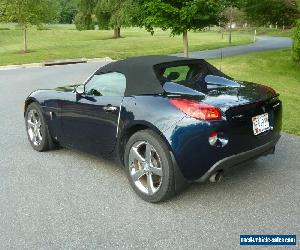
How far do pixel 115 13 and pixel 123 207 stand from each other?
79.4 feet

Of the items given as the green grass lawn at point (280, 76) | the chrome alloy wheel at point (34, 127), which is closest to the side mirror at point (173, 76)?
the chrome alloy wheel at point (34, 127)

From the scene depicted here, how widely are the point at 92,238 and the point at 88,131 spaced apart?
5.49 ft

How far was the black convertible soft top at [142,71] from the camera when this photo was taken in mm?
4297

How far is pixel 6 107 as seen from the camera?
31.8 ft

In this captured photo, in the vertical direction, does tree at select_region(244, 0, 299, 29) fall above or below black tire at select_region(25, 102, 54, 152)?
above

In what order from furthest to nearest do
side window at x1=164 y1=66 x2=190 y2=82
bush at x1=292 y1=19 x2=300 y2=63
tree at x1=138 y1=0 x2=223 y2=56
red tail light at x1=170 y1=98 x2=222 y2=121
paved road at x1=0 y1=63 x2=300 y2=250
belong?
tree at x1=138 y1=0 x2=223 y2=56, bush at x1=292 y1=19 x2=300 y2=63, side window at x1=164 y1=66 x2=190 y2=82, red tail light at x1=170 y1=98 x2=222 y2=121, paved road at x1=0 y1=63 x2=300 y2=250

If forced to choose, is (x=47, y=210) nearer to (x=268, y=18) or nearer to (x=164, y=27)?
(x=164, y=27)

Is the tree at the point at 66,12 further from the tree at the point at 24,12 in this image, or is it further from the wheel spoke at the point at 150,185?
the wheel spoke at the point at 150,185

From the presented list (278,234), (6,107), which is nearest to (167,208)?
(278,234)

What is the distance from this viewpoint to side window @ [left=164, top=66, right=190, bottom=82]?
15.0 feet

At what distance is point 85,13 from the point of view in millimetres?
41656

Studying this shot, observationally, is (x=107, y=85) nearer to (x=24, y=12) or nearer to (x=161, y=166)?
(x=161, y=166)

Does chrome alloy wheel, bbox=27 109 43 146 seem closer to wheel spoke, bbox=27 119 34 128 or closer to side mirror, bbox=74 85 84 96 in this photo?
wheel spoke, bbox=27 119 34 128

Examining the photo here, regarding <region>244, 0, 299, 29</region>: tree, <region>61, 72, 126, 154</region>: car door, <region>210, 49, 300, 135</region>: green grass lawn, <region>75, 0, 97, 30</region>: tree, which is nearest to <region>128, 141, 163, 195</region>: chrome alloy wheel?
<region>61, 72, 126, 154</region>: car door
